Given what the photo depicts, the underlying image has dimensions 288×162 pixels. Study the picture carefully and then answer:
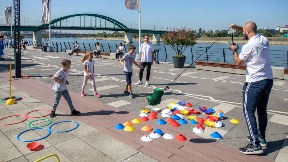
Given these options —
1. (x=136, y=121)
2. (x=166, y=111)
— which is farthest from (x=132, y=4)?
(x=136, y=121)

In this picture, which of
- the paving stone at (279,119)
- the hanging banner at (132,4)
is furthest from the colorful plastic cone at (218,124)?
the hanging banner at (132,4)

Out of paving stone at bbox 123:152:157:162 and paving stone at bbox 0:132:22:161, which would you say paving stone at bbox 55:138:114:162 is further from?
paving stone at bbox 0:132:22:161

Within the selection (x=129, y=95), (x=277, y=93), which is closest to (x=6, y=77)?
(x=129, y=95)

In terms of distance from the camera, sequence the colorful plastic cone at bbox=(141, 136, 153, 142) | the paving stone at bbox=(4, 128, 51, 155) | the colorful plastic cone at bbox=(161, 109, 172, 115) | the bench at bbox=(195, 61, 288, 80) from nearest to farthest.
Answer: the paving stone at bbox=(4, 128, 51, 155), the colorful plastic cone at bbox=(141, 136, 153, 142), the colorful plastic cone at bbox=(161, 109, 172, 115), the bench at bbox=(195, 61, 288, 80)

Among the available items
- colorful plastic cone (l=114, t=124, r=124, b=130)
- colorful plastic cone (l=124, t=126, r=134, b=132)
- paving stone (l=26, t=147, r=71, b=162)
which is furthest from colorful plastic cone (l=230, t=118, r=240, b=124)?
paving stone (l=26, t=147, r=71, b=162)

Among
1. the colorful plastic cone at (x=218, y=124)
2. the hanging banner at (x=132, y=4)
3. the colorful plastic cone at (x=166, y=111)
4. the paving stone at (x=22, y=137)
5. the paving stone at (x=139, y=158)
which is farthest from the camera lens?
the hanging banner at (x=132, y=4)

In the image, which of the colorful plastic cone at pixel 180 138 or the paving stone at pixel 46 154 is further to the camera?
the colorful plastic cone at pixel 180 138

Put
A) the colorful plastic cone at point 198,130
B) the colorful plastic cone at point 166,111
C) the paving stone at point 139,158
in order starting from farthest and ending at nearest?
1. the colorful plastic cone at point 166,111
2. the colorful plastic cone at point 198,130
3. the paving stone at point 139,158

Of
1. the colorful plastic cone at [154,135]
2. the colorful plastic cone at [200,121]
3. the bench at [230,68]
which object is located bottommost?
the colorful plastic cone at [154,135]

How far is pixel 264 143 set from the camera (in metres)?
4.68

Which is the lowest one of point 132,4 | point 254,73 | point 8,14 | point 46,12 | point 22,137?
point 22,137

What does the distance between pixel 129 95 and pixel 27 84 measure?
4983 mm

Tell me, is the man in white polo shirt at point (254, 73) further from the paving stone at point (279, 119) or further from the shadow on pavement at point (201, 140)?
the paving stone at point (279, 119)

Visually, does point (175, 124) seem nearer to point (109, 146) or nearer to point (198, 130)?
point (198, 130)
